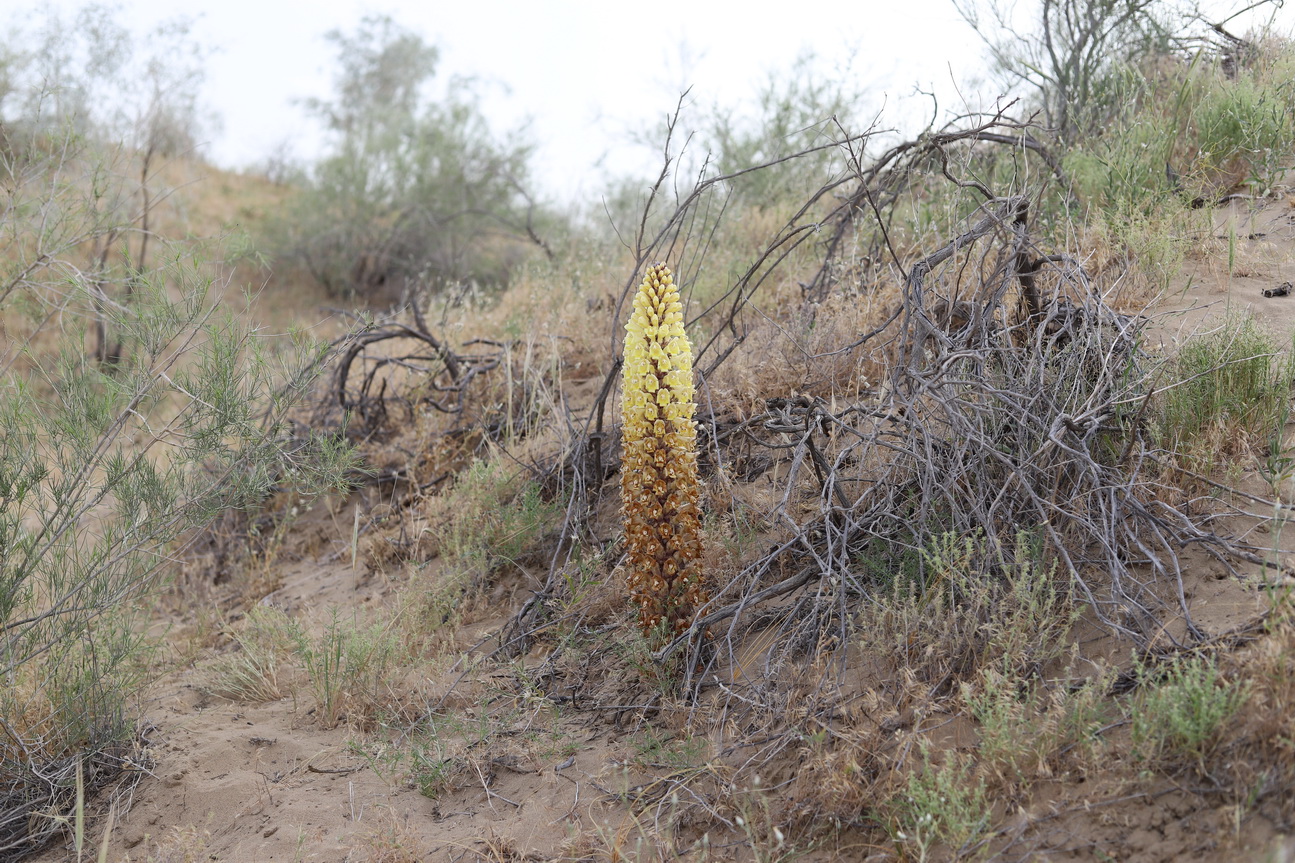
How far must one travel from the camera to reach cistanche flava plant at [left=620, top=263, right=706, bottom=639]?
119 inches

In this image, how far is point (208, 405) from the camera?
3.44 m

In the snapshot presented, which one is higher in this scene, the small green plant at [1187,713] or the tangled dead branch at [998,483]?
the tangled dead branch at [998,483]

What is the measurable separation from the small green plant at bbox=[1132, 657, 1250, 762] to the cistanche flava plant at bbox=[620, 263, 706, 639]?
1506 millimetres

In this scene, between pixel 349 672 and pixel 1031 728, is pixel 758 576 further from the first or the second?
pixel 349 672

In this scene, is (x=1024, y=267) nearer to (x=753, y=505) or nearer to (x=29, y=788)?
(x=753, y=505)

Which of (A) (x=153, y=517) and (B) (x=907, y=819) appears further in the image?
(A) (x=153, y=517)

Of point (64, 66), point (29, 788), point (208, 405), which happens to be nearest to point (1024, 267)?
point (208, 405)

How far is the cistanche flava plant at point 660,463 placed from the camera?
3.01m

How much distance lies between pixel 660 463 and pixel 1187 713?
67.1 inches

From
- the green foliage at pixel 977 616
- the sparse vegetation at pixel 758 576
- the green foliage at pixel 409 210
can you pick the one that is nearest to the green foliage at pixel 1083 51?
the sparse vegetation at pixel 758 576

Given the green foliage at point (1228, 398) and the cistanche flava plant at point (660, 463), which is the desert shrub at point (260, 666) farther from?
the green foliage at point (1228, 398)

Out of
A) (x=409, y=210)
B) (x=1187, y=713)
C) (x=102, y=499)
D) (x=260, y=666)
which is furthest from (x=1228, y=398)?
(x=409, y=210)

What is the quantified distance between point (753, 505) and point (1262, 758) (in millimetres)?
2108

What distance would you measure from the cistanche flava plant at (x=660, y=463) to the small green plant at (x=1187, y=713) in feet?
4.94
